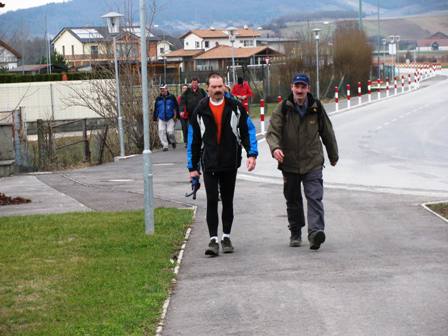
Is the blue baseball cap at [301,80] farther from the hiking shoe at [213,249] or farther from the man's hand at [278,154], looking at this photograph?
the hiking shoe at [213,249]

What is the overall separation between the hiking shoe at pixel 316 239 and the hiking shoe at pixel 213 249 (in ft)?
3.14

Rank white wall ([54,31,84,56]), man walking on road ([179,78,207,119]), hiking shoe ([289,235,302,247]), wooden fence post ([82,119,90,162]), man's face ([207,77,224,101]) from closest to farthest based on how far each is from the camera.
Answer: man's face ([207,77,224,101])
hiking shoe ([289,235,302,247])
man walking on road ([179,78,207,119])
wooden fence post ([82,119,90,162])
white wall ([54,31,84,56])

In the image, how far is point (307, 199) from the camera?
1092cm

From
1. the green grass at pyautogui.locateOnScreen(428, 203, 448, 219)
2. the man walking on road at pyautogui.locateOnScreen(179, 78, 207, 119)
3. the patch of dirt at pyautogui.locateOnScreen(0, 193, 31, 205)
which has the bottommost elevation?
the green grass at pyautogui.locateOnScreen(428, 203, 448, 219)

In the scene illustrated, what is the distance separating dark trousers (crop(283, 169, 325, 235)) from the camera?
1080 centimetres

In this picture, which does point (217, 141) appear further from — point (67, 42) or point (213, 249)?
point (67, 42)

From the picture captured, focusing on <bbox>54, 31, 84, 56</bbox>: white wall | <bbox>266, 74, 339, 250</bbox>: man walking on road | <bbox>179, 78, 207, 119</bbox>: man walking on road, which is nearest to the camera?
<bbox>266, 74, 339, 250</bbox>: man walking on road

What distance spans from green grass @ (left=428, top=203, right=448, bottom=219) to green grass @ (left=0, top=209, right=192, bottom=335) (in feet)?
10.8

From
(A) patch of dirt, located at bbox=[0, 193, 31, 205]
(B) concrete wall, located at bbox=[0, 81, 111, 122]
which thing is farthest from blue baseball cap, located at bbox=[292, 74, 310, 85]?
(B) concrete wall, located at bbox=[0, 81, 111, 122]

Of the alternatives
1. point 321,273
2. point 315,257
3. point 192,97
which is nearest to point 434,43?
point 192,97

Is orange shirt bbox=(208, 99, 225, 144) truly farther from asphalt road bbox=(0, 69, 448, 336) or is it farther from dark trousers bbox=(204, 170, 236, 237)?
asphalt road bbox=(0, 69, 448, 336)

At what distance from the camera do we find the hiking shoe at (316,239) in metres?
10.6

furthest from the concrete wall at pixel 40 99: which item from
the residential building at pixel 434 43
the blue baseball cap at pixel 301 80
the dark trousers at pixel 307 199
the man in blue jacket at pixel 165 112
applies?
the residential building at pixel 434 43

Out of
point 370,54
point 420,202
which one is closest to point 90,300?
point 420,202
